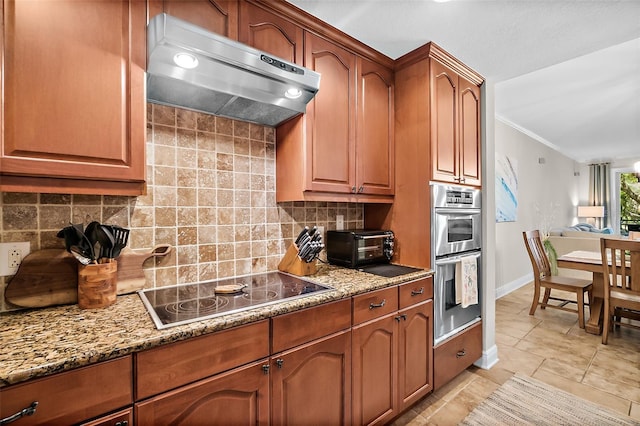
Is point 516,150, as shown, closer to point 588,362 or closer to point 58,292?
point 588,362

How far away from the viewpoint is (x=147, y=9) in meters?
1.25

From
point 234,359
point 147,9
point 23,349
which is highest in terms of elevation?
point 147,9

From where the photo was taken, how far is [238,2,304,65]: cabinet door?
1518 mm

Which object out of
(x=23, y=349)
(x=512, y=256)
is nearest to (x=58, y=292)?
Result: (x=23, y=349)

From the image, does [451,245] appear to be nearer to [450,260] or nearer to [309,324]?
[450,260]

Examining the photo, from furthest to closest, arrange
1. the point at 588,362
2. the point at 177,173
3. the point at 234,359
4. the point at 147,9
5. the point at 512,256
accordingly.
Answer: the point at 512,256, the point at 588,362, the point at 177,173, the point at 147,9, the point at 234,359

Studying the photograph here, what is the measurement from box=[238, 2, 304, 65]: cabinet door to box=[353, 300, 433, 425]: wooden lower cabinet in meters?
1.54

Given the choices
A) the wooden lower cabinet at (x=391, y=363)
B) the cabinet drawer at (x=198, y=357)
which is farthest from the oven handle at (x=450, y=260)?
the cabinet drawer at (x=198, y=357)

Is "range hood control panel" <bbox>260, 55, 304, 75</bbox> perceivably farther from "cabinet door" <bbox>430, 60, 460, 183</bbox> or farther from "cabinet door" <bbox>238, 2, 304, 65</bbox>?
"cabinet door" <bbox>430, 60, 460, 183</bbox>

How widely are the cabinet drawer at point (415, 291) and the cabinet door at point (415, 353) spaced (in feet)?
0.13

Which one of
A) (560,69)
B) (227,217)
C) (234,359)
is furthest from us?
(560,69)

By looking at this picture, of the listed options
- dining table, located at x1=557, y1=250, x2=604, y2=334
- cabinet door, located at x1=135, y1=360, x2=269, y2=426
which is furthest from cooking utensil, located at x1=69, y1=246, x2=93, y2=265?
dining table, located at x1=557, y1=250, x2=604, y2=334

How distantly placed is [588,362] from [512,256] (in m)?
2.27

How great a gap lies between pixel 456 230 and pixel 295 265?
1.22m
